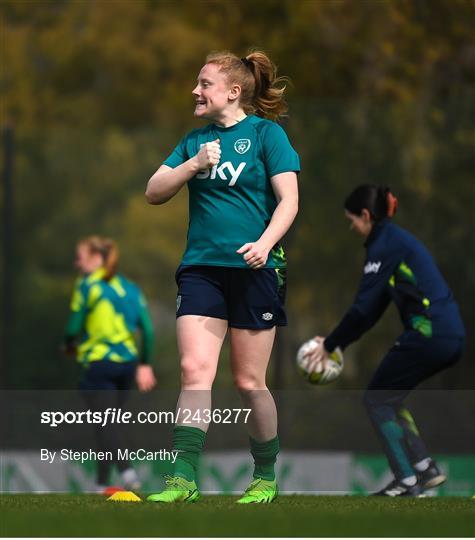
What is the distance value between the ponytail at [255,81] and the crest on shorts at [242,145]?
0.81 ft

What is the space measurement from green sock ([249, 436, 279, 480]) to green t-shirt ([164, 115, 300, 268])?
31.5 inches

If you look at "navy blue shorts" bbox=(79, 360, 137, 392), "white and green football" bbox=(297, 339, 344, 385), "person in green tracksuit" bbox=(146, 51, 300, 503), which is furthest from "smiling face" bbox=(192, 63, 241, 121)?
"navy blue shorts" bbox=(79, 360, 137, 392)

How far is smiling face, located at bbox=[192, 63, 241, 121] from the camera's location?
22.7 ft

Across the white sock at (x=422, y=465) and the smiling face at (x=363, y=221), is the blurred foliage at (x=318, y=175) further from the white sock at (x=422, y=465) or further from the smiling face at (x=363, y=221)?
the white sock at (x=422, y=465)

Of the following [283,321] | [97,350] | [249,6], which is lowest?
[97,350]

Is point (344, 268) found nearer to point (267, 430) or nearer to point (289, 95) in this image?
point (289, 95)

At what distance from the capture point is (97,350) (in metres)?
10.6

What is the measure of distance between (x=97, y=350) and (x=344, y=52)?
8.33 metres

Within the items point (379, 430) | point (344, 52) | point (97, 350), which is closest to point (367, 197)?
point (379, 430)

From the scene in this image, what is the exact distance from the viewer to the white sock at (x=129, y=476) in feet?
30.6

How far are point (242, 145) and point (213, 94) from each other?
27 centimetres

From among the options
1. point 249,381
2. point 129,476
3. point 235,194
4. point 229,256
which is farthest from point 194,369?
point 129,476

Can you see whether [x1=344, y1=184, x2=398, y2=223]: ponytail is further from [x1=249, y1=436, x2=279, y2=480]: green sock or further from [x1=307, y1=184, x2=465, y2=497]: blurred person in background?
[x1=249, y1=436, x2=279, y2=480]: green sock

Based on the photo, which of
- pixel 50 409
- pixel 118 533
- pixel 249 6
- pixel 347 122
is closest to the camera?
pixel 118 533
